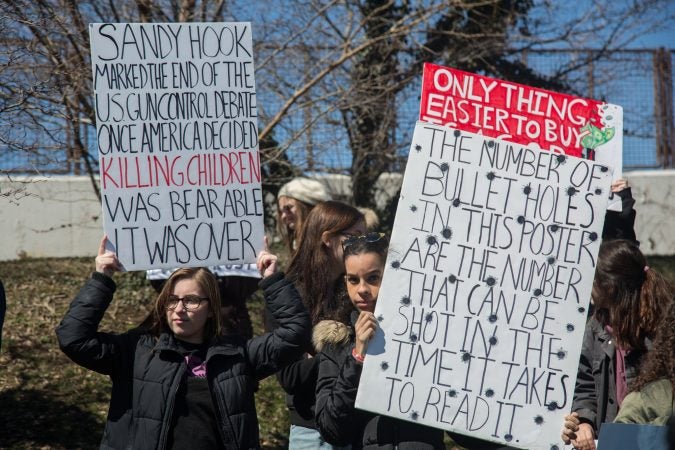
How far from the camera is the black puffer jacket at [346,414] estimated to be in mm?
3582

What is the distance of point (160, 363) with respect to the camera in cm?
354

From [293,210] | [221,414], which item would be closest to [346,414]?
[221,414]

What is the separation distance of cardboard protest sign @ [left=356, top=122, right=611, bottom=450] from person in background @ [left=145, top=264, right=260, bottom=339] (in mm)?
1513

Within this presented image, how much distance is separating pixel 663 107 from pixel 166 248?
9.15 m

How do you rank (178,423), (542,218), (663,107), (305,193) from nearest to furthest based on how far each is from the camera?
(178,423)
(542,218)
(305,193)
(663,107)

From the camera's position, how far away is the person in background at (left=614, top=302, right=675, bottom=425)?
3174 mm

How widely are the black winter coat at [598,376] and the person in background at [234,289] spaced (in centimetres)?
179

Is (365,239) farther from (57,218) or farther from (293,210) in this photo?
(57,218)

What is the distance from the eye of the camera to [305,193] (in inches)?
235

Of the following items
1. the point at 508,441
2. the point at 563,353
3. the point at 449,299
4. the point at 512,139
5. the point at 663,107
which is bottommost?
the point at 508,441

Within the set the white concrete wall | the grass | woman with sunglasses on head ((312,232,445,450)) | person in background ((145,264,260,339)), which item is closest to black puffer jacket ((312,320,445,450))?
woman with sunglasses on head ((312,232,445,450))

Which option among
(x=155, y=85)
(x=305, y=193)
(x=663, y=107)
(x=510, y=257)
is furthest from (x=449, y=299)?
(x=663, y=107)

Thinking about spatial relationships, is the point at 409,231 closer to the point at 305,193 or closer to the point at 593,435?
the point at 593,435

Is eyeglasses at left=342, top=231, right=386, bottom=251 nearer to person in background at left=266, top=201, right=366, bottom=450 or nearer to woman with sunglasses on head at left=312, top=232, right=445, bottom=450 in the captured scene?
woman with sunglasses on head at left=312, top=232, right=445, bottom=450
